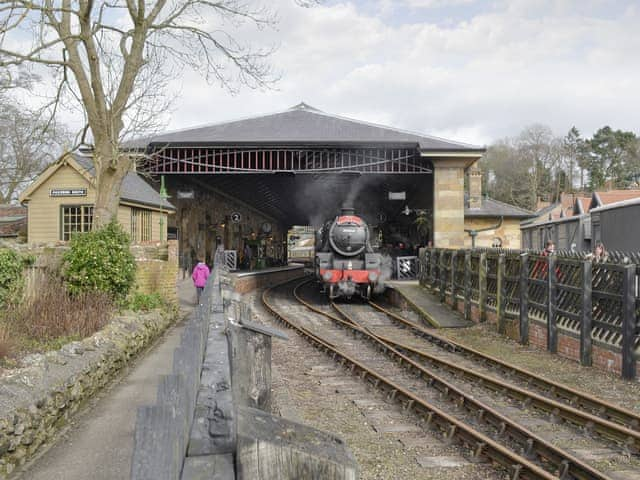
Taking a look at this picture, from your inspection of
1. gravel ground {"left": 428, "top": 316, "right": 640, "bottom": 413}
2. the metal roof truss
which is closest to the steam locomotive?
the metal roof truss

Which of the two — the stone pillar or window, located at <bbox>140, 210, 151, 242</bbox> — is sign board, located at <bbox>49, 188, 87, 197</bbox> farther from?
the stone pillar

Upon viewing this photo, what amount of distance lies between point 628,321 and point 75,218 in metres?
14.8

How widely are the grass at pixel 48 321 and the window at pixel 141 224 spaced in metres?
8.08

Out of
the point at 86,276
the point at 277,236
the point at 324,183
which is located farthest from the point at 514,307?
the point at 277,236

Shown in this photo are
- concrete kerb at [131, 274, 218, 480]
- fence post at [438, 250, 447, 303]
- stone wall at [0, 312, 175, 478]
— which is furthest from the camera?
fence post at [438, 250, 447, 303]

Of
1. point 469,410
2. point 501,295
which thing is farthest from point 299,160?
point 469,410

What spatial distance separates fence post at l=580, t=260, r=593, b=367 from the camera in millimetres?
8758

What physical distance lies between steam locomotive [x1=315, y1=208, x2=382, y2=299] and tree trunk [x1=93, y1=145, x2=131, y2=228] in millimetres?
6725

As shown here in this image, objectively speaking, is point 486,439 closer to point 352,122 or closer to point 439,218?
point 439,218

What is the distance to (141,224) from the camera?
19.3m

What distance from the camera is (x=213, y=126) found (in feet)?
80.2

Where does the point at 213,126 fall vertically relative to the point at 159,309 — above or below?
above

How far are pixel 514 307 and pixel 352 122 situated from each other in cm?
1509

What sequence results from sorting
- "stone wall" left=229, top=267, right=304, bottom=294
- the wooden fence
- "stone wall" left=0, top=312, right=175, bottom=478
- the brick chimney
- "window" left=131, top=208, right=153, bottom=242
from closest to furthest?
"stone wall" left=0, top=312, right=175, bottom=478
the wooden fence
"window" left=131, top=208, right=153, bottom=242
"stone wall" left=229, top=267, right=304, bottom=294
the brick chimney
